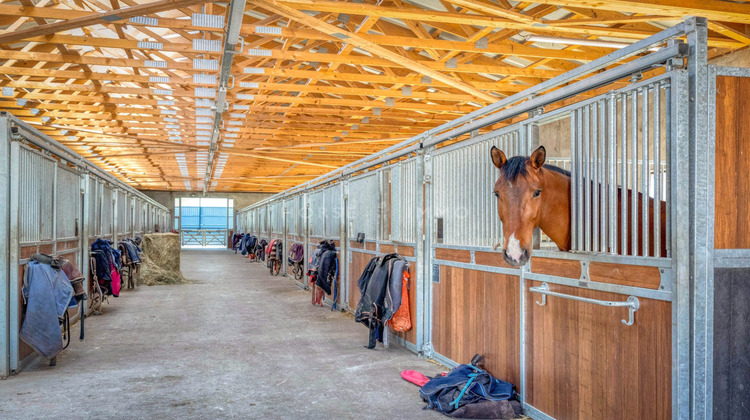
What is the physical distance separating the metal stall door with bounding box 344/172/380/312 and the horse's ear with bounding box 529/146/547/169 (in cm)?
310

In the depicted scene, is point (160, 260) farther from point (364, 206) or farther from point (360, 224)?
point (364, 206)

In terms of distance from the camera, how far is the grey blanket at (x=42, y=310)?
409 cm

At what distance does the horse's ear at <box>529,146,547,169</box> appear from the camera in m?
2.68

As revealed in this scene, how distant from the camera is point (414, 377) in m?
3.83

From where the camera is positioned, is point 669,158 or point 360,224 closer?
point 669,158

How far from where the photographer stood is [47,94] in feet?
24.2

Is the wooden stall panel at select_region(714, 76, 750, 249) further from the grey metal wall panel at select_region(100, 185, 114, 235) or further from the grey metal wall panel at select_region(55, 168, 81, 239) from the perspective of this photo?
the grey metal wall panel at select_region(100, 185, 114, 235)

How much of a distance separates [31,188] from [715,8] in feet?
18.3

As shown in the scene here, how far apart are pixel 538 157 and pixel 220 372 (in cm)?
275

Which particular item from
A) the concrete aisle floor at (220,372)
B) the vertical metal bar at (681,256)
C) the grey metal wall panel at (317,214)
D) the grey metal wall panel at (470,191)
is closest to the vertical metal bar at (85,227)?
the concrete aisle floor at (220,372)

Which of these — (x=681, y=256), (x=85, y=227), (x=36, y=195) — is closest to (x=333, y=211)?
(x=85, y=227)

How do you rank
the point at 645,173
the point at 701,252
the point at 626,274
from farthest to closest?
the point at 626,274 < the point at 645,173 < the point at 701,252

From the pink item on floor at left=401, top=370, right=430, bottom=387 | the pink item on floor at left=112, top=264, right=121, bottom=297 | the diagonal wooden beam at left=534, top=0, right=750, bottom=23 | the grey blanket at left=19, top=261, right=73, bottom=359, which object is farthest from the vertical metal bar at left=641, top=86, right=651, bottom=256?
the pink item on floor at left=112, top=264, right=121, bottom=297

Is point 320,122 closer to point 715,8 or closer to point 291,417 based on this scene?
point 715,8
